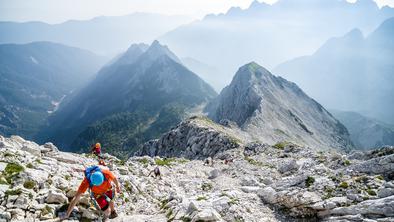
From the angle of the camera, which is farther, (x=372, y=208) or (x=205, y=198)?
(x=205, y=198)

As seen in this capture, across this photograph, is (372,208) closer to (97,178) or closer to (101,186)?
(101,186)

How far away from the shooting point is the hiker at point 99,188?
46.6 ft

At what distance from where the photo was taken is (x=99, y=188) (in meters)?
14.5

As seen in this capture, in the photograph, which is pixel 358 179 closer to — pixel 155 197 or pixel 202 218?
pixel 202 218

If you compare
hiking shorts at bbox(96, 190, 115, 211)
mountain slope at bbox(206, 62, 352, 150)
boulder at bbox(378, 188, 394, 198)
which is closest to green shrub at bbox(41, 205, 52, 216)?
hiking shorts at bbox(96, 190, 115, 211)

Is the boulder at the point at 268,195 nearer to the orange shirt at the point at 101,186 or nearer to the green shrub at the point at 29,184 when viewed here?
the orange shirt at the point at 101,186

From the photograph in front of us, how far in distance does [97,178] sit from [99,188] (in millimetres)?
602

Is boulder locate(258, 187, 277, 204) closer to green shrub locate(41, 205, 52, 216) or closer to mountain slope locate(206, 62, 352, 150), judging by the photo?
green shrub locate(41, 205, 52, 216)

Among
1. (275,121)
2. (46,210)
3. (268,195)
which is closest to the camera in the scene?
(46,210)

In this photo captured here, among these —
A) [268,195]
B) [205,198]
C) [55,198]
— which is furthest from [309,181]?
[55,198]

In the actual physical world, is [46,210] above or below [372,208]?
below

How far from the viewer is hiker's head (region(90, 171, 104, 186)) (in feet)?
46.6

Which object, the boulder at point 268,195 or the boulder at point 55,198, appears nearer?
the boulder at point 55,198

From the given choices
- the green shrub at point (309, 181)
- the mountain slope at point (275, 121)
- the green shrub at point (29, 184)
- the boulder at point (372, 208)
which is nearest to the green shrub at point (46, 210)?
the green shrub at point (29, 184)
